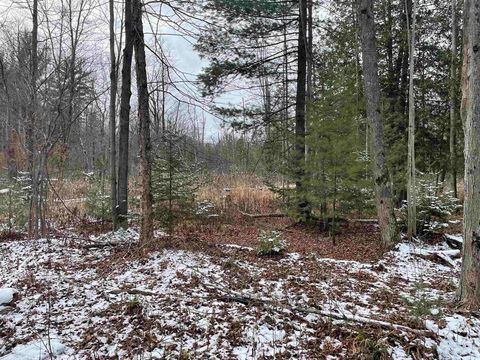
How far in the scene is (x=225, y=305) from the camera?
11.3 ft

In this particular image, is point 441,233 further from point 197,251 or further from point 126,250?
point 126,250

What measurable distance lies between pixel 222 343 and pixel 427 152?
1089 cm

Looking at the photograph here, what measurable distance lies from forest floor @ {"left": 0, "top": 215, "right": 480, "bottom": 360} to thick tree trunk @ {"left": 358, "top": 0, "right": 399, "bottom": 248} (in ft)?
2.05

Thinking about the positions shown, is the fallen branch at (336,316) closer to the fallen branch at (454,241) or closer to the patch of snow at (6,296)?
the patch of snow at (6,296)

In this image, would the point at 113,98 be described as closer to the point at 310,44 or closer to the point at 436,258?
the point at 310,44

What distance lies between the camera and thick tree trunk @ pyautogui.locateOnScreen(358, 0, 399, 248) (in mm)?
6094

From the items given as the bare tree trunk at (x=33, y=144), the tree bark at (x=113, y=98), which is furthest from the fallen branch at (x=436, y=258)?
the bare tree trunk at (x=33, y=144)

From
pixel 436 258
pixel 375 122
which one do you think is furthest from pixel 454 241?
pixel 375 122

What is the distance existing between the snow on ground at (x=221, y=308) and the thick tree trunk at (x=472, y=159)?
37 cm

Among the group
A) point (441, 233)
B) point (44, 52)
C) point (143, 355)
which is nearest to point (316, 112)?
point (441, 233)

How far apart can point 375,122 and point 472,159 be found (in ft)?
10.0

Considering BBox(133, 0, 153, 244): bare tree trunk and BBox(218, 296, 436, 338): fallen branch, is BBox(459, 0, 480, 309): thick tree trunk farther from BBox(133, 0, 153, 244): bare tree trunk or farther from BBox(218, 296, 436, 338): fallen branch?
BBox(133, 0, 153, 244): bare tree trunk

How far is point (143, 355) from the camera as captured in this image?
8.74 feet

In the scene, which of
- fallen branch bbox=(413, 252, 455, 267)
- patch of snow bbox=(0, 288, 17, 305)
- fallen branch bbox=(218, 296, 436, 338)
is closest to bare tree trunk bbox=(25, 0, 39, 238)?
patch of snow bbox=(0, 288, 17, 305)
